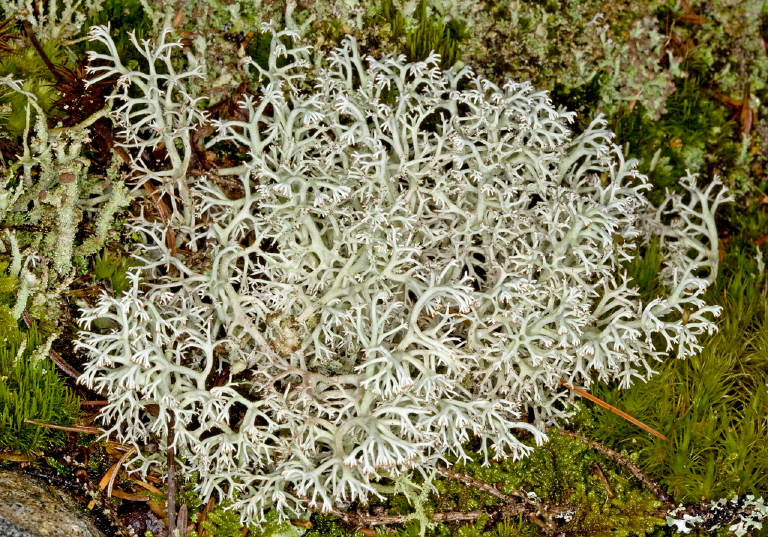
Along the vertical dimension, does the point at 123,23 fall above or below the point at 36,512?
above

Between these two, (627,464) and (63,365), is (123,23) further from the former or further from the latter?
(627,464)

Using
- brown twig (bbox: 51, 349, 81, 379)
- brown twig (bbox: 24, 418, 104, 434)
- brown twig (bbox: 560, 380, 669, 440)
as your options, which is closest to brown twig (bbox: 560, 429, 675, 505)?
brown twig (bbox: 560, 380, 669, 440)

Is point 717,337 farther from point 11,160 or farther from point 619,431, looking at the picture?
point 11,160

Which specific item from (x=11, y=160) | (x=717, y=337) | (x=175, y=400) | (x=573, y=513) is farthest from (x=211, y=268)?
(x=717, y=337)

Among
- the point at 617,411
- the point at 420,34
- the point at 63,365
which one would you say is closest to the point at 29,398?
the point at 63,365

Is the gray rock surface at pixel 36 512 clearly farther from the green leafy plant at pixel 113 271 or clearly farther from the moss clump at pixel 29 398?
the green leafy plant at pixel 113 271

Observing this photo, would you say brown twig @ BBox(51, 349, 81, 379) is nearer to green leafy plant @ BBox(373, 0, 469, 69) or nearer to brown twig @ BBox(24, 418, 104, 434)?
brown twig @ BBox(24, 418, 104, 434)
